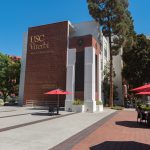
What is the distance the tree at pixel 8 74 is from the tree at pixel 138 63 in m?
21.7

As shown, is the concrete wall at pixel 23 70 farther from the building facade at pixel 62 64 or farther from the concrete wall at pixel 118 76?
the concrete wall at pixel 118 76

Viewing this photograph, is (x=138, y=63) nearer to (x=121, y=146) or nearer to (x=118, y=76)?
(x=118, y=76)

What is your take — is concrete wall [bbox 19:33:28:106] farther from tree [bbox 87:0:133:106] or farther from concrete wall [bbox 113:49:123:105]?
concrete wall [bbox 113:49:123:105]

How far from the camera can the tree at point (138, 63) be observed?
1564 inches

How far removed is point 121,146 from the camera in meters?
7.66

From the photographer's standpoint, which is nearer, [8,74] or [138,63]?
[138,63]

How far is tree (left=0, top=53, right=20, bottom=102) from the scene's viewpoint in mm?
41316

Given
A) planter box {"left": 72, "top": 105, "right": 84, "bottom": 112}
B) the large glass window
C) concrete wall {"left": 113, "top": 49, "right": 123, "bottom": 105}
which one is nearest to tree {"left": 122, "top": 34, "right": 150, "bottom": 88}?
concrete wall {"left": 113, "top": 49, "right": 123, "bottom": 105}

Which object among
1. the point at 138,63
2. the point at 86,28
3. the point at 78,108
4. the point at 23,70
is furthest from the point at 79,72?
the point at 138,63

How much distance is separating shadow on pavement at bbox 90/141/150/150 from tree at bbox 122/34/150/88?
32814 millimetres

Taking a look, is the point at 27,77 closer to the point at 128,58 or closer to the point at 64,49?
the point at 64,49

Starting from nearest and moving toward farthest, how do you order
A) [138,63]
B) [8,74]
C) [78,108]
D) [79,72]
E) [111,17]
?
[78,108] → [79,72] → [111,17] → [138,63] → [8,74]

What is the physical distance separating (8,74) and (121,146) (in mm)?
36889

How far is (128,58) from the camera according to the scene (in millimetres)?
42125
